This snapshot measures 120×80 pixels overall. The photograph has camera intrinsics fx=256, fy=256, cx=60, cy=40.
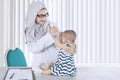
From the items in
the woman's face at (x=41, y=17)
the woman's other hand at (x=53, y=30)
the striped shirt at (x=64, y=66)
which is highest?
the woman's face at (x=41, y=17)

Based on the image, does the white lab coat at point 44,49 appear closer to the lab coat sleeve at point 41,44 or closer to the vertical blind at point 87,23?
the lab coat sleeve at point 41,44

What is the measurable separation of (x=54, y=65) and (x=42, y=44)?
0.54 feet

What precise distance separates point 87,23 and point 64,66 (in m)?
2.24

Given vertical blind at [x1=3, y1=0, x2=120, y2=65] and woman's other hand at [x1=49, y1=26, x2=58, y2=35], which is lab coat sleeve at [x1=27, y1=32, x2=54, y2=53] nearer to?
woman's other hand at [x1=49, y1=26, x2=58, y2=35]

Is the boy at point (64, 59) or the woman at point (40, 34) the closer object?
the boy at point (64, 59)

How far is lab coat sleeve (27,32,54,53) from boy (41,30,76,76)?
92mm

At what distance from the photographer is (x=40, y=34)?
1.55 m

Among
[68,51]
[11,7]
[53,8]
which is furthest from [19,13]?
[68,51]

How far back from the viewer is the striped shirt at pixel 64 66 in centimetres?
138

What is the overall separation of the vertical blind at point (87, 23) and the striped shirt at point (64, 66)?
2.15 m

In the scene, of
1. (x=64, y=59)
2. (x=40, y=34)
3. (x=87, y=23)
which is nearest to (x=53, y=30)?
(x=40, y=34)

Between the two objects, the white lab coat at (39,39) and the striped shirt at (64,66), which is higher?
the white lab coat at (39,39)

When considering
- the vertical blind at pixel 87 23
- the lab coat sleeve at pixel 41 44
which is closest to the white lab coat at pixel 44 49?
the lab coat sleeve at pixel 41 44

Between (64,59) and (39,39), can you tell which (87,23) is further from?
(64,59)
